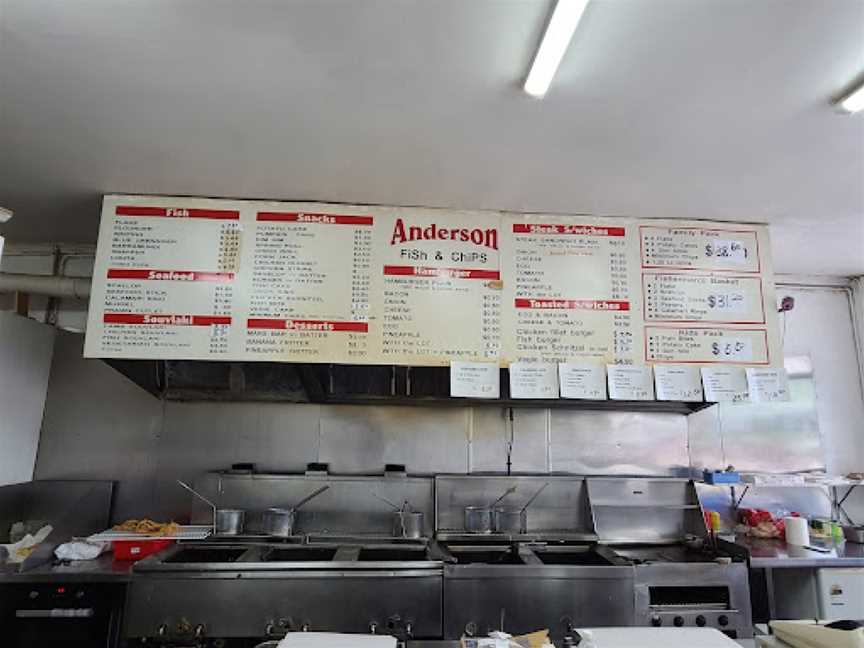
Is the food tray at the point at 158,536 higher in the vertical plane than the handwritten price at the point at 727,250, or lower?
lower

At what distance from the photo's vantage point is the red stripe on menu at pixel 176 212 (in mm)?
2770

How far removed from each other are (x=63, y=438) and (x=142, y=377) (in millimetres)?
828

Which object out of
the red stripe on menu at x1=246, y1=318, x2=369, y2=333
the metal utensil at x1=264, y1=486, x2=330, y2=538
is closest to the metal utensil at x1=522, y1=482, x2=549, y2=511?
the metal utensil at x1=264, y1=486, x2=330, y2=538

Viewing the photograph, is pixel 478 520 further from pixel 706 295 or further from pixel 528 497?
pixel 706 295

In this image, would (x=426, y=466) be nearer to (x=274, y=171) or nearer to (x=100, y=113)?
(x=274, y=171)

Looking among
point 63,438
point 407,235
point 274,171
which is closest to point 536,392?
point 407,235

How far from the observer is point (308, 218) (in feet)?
9.29

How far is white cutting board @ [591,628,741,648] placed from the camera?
4.12ft

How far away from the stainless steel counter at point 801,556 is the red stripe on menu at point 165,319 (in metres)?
3.17

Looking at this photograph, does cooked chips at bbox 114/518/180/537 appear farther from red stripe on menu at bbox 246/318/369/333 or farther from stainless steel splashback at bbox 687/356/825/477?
stainless steel splashback at bbox 687/356/825/477

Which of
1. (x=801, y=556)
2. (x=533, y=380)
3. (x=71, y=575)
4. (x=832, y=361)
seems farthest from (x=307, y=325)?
(x=832, y=361)

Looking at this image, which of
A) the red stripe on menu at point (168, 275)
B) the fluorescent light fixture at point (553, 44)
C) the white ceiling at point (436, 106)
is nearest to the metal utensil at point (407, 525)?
the red stripe on menu at point (168, 275)

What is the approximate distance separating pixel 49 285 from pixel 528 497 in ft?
10.9

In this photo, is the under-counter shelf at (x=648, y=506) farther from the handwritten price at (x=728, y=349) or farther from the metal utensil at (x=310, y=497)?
the metal utensil at (x=310, y=497)
